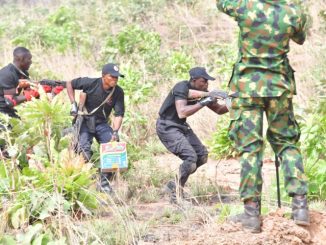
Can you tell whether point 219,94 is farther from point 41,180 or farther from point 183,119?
point 41,180

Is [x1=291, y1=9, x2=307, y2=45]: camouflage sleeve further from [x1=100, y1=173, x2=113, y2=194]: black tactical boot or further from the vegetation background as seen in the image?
[x1=100, y1=173, x2=113, y2=194]: black tactical boot

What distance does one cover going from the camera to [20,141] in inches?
284

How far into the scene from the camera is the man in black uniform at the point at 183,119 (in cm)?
808

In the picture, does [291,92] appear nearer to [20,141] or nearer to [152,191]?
[20,141]

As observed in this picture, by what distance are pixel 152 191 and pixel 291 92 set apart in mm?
3553

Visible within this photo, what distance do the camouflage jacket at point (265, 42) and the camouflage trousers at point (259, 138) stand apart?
97 mm

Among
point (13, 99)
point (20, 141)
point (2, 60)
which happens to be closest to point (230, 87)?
point (20, 141)

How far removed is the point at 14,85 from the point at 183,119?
217 centimetres

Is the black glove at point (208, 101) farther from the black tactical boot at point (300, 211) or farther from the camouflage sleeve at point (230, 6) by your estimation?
the black tactical boot at point (300, 211)

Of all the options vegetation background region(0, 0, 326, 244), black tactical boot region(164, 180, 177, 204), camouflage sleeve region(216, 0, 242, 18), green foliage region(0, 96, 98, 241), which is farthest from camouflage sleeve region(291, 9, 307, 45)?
black tactical boot region(164, 180, 177, 204)

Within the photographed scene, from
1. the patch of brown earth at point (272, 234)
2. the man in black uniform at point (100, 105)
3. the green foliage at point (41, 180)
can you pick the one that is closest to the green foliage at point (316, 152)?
the patch of brown earth at point (272, 234)

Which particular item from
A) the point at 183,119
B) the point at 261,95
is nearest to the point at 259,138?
the point at 261,95

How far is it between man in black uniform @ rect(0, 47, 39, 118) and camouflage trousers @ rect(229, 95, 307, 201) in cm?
411

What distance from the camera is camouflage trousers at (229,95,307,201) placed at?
536cm
